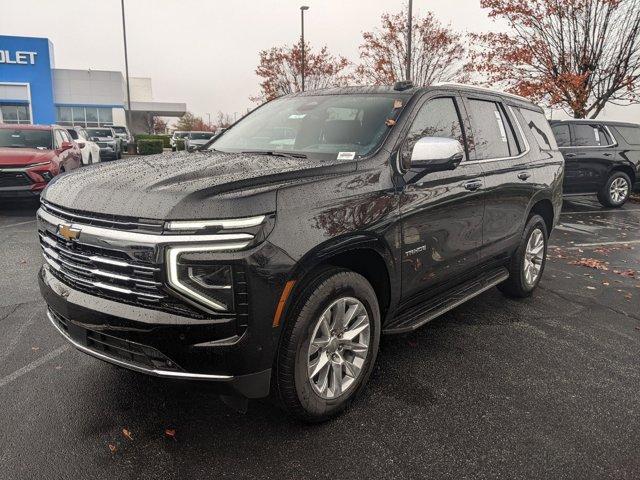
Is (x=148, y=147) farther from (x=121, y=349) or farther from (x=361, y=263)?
(x=121, y=349)

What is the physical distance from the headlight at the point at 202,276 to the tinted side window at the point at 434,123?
145cm

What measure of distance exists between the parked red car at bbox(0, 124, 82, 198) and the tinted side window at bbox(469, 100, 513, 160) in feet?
27.3

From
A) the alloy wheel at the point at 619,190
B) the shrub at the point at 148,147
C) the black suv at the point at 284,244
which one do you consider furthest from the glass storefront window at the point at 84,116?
the black suv at the point at 284,244

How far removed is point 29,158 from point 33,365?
7371 mm

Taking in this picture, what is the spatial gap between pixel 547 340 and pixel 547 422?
1.32 m

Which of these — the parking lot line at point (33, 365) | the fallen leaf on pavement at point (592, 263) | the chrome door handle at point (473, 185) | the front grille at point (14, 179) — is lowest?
the fallen leaf on pavement at point (592, 263)

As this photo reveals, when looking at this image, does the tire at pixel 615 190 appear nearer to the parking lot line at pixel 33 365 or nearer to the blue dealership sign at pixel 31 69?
the parking lot line at pixel 33 365

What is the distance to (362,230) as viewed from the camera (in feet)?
9.13

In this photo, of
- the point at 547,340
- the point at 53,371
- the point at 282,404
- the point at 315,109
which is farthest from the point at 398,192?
the point at 53,371

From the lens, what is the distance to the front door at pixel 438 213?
319 cm

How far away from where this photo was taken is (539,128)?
5230 millimetres

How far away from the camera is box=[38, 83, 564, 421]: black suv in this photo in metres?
2.26

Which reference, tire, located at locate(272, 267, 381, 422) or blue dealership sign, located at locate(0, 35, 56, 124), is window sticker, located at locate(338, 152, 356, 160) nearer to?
tire, located at locate(272, 267, 381, 422)

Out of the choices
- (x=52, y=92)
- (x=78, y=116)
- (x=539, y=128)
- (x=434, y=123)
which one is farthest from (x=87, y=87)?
(x=434, y=123)
